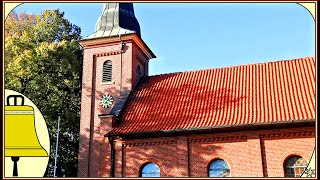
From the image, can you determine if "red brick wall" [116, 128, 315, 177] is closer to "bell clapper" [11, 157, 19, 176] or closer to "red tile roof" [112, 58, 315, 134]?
"red tile roof" [112, 58, 315, 134]

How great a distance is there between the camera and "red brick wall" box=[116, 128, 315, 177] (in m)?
14.5

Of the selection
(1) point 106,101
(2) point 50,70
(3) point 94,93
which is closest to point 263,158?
(1) point 106,101

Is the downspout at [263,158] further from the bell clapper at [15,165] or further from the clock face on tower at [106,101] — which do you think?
the bell clapper at [15,165]

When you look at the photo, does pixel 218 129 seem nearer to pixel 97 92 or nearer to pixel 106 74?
pixel 97 92

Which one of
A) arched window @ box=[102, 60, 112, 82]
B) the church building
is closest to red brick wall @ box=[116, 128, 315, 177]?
the church building

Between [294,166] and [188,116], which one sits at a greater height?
[188,116]

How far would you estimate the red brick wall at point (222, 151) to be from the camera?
47.6 ft

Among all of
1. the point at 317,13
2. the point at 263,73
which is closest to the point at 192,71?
the point at 263,73

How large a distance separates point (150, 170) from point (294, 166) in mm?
5742

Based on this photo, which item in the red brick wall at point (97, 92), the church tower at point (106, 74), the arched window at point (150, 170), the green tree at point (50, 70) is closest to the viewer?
the arched window at point (150, 170)

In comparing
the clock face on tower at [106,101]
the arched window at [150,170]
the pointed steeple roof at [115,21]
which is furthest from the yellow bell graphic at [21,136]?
the pointed steeple roof at [115,21]

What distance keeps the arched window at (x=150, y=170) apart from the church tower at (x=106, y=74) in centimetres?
207

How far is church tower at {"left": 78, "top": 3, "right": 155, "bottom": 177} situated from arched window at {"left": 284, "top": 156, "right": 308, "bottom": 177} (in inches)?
299

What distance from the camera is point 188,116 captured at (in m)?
16.9
